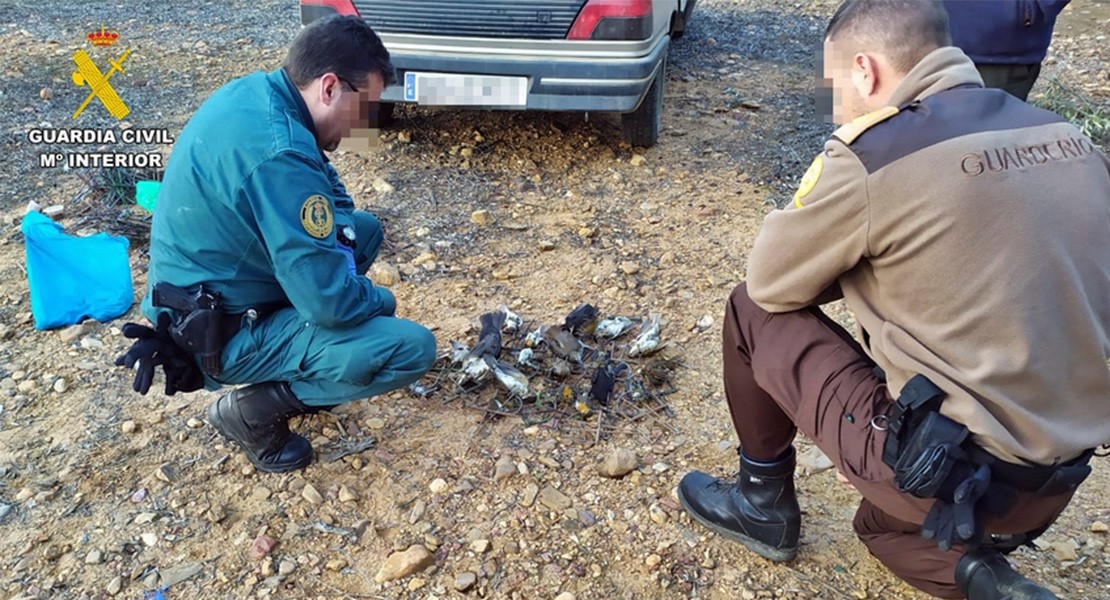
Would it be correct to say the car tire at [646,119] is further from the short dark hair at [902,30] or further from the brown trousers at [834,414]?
the short dark hair at [902,30]

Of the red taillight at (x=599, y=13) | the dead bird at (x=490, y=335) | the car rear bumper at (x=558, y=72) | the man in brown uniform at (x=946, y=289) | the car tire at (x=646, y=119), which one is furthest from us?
the car tire at (x=646, y=119)

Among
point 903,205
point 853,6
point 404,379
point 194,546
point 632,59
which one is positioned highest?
point 853,6

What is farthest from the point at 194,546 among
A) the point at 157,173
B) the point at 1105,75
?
the point at 1105,75

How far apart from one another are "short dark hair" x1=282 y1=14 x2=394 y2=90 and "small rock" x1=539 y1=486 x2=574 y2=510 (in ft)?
4.57

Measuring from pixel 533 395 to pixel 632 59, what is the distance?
221 cm

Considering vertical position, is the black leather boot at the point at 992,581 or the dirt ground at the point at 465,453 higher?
the black leather boot at the point at 992,581

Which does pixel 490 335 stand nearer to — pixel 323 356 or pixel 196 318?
pixel 323 356

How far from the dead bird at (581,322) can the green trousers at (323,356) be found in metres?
0.81

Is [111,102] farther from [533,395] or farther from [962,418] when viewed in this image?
[962,418]

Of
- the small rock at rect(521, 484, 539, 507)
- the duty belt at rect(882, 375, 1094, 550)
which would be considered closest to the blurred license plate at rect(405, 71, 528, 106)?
the small rock at rect(521, 484, 539, 507)

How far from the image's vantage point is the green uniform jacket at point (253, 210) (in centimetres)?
238

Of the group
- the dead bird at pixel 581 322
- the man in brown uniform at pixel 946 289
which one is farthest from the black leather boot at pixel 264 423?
the man in brown uniform at pixel 946 289

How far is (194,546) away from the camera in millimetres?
2520

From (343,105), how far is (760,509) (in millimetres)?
1704
